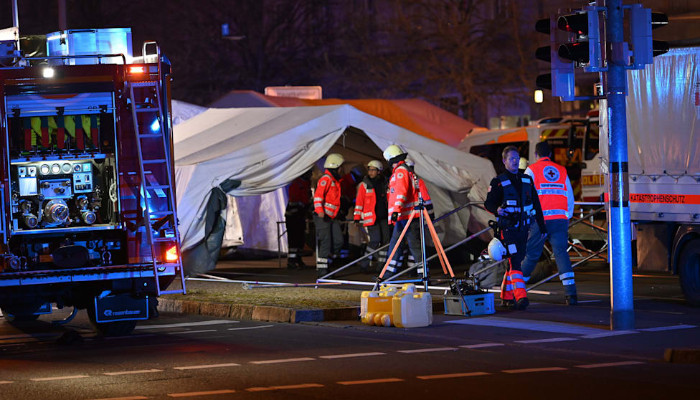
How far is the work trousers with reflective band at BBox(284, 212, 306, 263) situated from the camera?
22.2m

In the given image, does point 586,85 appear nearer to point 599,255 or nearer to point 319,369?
point 599,255


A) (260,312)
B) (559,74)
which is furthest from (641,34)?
(260,312)

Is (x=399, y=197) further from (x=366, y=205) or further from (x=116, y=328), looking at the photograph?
(x=116, y=328)

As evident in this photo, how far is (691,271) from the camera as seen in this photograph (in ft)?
47.8

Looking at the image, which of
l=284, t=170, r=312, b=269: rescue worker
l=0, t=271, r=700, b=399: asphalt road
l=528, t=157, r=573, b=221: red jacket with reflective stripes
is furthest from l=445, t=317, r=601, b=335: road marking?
l=284, t=170, r=312, b=269: rescue worker

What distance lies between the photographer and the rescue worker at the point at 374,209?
20109 millimetres

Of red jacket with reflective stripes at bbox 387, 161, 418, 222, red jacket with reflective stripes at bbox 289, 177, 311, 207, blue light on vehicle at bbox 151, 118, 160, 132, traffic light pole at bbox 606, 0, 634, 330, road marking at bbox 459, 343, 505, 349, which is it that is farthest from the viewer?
red jacket with reflective stripes at bbox 289, 177, 311, 207

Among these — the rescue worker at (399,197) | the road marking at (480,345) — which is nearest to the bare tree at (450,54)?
the rescue worker at (399,197)

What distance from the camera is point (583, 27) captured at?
12031 mm

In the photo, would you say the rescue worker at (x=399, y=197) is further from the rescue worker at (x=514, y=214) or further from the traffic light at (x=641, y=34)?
the traffic light at (x=641, y=34)

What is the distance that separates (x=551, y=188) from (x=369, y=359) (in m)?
5.03

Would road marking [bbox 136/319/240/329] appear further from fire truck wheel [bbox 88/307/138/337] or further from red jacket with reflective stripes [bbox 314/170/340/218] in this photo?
red jacket with reflective stripes [bbox 314/170/340/218]

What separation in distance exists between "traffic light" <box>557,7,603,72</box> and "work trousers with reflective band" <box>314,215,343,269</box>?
876 centimetres

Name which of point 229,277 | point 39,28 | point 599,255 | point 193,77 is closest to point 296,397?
point 599,255
